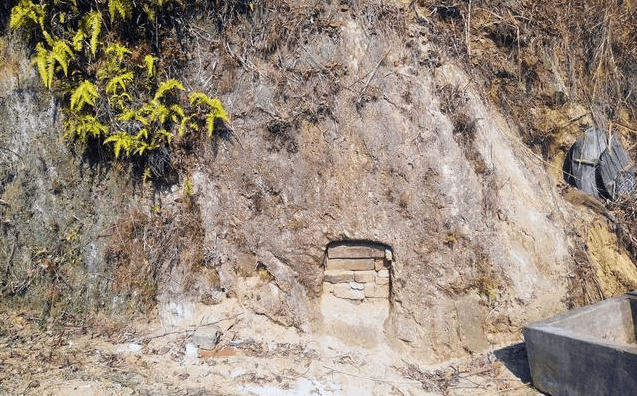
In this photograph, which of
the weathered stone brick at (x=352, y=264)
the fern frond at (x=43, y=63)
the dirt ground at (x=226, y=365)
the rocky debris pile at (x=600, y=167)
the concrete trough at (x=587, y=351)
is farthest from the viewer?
the rocky debris pile at (x=600, y=167)

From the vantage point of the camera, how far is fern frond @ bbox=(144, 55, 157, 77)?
6508 millimetres

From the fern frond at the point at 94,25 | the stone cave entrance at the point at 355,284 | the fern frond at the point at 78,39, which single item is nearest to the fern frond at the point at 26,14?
the fern frond at the point at 78,39

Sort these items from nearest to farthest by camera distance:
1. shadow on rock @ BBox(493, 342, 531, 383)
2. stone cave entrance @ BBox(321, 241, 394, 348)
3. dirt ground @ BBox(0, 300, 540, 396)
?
dirt ground @ BBox(0, 300, 540, 396) < shadow on rock @ BBox(493, 342, 531, 383) < stone cave entrance @ BBox(321, 241, 394, 348)

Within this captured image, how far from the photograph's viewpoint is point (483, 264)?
6406mm

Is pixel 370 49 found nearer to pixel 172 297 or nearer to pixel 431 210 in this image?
pixel 431 210

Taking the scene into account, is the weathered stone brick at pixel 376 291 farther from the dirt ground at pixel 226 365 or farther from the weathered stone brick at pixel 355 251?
the dirt ground at pixel 226 365

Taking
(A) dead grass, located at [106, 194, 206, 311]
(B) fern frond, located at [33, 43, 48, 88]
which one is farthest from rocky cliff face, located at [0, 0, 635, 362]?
(B) fern frond, located at [33, 43, 48, 88]

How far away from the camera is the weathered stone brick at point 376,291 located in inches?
266

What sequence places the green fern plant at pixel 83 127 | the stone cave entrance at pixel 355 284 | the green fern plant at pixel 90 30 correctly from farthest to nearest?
the stone cave entrance at pixel 355 284
the green fern plant at pixel 83 127
the green fern plant at pixel 90 30

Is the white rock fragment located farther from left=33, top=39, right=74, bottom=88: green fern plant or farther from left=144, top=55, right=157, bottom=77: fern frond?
left=33, top=39, right=74, bottom=88: green fern plant

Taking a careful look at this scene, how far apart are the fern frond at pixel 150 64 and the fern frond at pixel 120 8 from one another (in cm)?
54

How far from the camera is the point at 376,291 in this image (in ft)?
22.2

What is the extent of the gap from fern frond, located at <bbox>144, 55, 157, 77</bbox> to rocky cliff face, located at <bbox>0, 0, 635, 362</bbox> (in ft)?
1.48

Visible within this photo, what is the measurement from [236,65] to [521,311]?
477 centimetres
